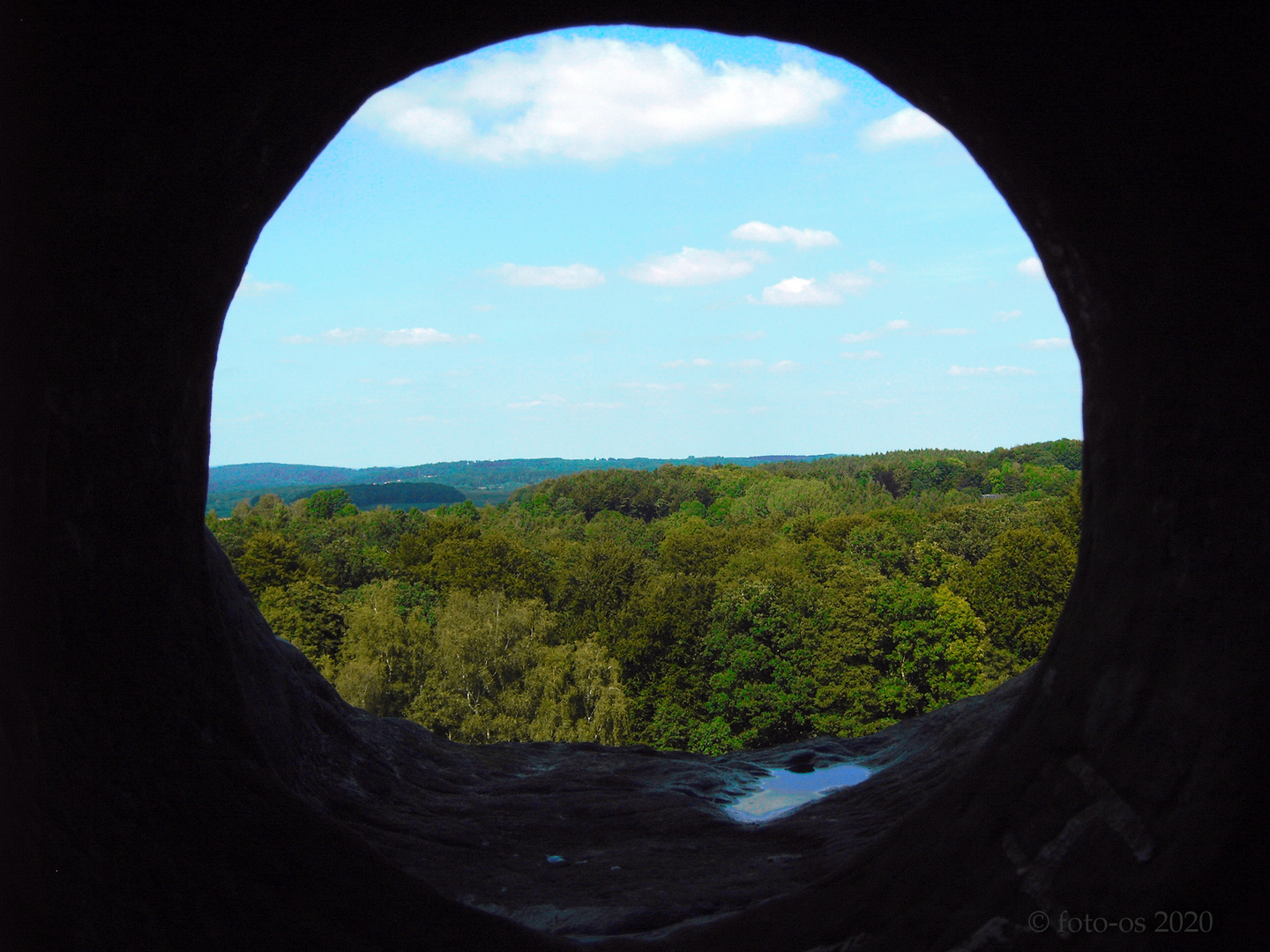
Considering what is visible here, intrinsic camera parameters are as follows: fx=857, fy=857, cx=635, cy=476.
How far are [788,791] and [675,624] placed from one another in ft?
85.8

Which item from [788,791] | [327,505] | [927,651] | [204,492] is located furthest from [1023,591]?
[327,505]

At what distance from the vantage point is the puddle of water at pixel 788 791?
7.34 meters

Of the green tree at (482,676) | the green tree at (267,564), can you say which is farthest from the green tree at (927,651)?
the green tree at (267,564)

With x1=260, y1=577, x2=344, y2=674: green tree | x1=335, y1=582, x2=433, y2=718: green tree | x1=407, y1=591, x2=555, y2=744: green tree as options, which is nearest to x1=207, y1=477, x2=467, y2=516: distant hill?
x1=260, y1=577, x2=344, y2=674: green tree

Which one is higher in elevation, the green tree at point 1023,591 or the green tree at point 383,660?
the green tree at point 1023,591

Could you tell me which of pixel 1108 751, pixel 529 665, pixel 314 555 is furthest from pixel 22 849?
pixel 314 555

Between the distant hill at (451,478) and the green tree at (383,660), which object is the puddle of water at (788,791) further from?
the distant hill at (451,478)

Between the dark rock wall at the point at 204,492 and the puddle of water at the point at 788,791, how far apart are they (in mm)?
3053

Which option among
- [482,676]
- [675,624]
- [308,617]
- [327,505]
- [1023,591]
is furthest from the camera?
[327,505]

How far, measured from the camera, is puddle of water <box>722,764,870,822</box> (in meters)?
7.34

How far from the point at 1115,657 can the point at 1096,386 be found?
127 cm

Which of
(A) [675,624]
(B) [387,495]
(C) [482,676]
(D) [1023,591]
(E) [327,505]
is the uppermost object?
(E) [327,505]

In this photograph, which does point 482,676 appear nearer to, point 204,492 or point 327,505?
point 204,492

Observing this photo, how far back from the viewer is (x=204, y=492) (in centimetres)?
443
